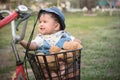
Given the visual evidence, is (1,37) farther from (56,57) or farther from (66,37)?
(56,57)

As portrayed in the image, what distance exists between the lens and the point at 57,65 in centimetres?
213

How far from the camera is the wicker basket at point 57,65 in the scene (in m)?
2.08

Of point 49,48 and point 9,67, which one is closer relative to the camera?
point 49,48

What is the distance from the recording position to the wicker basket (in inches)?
82.0

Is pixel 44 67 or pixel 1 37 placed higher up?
pixel 44 67

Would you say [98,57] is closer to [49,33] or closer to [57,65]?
[49,33]

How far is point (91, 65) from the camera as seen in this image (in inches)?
159

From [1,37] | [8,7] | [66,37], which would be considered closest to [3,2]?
[8,7]

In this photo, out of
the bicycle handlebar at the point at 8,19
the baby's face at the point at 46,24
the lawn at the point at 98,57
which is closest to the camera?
the bicycle handlebar at the point at 8,19

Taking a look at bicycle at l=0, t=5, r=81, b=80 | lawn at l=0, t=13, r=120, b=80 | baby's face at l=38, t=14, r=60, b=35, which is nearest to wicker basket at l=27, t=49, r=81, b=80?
bicycle at l=0, t=5, r=81, b=80

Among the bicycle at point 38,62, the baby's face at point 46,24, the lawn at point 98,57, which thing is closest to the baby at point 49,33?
the baby's face at point 46,24

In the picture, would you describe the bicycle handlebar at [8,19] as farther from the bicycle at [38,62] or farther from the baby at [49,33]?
the baby at [49,33]

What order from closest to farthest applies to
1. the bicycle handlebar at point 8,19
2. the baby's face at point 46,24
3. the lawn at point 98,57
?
the bicycle handlebar at point 8,19 → the baby's face at point 46,24 → the lawn at point 98,57

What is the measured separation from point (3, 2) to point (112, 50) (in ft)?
13.0
